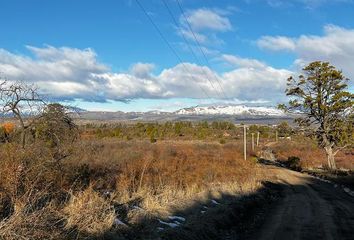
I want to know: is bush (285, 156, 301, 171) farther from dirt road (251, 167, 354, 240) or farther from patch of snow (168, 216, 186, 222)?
patch of snow (168, 216, 186, 222)

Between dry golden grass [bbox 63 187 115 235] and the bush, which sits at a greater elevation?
dry golden grass [bbox 63 187 115 235]

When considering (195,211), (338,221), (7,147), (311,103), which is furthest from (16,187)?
(311,103)

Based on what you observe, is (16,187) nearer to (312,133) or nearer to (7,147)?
(7,147)

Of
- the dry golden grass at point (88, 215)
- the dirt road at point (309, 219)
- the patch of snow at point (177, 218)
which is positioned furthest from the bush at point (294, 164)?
the dry golden grass at point (88, 215)

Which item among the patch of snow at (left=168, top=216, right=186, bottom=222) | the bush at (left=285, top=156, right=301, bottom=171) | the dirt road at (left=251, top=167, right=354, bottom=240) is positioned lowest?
the bush at (left=285, top=156, right=301, bottom=171)

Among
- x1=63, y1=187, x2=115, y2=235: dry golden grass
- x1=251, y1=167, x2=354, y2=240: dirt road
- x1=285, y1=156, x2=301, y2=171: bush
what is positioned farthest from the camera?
x1=285, y1=156, x2=301, y2=171: bush

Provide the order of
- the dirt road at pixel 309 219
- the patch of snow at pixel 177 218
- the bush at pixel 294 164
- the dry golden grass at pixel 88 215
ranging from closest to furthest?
the dry golden grass at pixel 88 215 → the patch of snow at pixel 177 218 → the dirt road at pixel 309 219 → the bush at pixel 294 164

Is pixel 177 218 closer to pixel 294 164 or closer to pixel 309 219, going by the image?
pixel 309 219

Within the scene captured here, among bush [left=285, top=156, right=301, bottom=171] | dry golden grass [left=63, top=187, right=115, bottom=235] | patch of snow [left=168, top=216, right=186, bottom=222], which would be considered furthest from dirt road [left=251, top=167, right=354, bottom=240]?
bush [left=285, top=156, right=301, bottom=171]

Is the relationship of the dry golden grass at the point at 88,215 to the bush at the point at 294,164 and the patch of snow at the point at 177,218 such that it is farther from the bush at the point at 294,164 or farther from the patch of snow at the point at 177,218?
the bush at the point at 294,164

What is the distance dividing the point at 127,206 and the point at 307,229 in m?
6.23

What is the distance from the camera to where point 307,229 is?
14.7 metres

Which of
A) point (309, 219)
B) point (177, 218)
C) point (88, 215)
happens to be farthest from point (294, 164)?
point (88, 215)

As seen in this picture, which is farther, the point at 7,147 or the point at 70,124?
the point at 70,124
